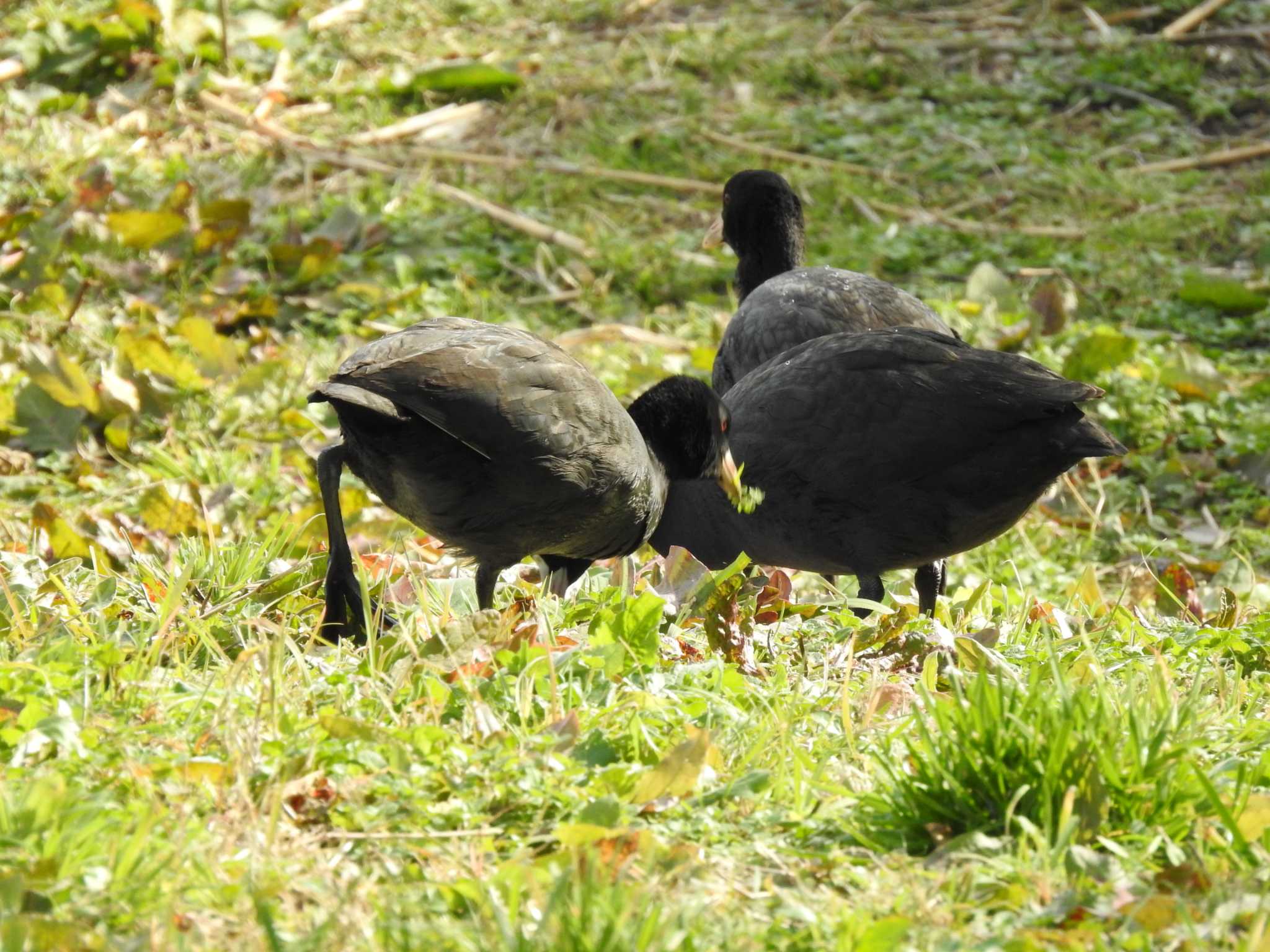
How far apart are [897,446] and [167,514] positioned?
2.68 metres

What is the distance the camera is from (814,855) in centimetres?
256

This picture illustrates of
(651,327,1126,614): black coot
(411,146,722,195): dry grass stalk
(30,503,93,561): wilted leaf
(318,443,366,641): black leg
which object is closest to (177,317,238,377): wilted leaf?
(30,503,93,561): wilted leaf

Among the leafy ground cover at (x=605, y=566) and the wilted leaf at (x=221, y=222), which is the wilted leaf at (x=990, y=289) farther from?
the wilted leaf at (x=221, y=222)

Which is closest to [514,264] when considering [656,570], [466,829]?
[656,570]

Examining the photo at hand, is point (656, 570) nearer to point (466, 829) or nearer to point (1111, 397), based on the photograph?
point (466, 829)

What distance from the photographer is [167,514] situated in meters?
5.36

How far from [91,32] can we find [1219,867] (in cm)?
871

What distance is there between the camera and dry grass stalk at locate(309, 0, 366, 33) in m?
9.97

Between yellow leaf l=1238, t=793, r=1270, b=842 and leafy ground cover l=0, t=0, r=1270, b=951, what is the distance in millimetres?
10

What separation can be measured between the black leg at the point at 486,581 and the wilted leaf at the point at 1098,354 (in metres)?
3.41

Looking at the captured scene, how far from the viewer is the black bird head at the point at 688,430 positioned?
15.1 ft

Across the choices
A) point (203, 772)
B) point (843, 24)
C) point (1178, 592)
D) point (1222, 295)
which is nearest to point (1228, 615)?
point (1178, 592)

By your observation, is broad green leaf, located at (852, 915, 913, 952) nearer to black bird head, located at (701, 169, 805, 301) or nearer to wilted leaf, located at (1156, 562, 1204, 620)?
wilted leaf, located at (1156, 562, 1204, 620)

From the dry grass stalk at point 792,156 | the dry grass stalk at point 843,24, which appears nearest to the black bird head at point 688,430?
the dry grass stalk at point 792,156
